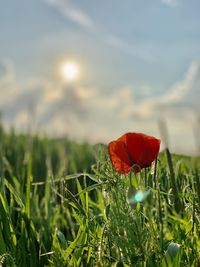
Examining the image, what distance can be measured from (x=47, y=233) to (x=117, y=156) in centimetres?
59

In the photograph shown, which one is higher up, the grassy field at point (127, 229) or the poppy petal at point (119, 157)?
the poppy petal at point (119, 157)

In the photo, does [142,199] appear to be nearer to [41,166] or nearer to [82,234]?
[82,234]

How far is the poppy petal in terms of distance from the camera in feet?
4.33

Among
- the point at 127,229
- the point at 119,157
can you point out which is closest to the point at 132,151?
the point at 119,157

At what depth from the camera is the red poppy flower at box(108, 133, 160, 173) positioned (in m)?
1.32

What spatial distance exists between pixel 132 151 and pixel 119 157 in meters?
0.05

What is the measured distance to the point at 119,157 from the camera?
1317mm

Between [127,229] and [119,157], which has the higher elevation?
[119,157]

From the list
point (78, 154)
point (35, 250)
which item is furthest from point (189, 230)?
point (78, 154)

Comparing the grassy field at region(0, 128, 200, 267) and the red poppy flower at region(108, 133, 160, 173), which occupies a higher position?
the red poppy flower at region(108, 133, 160, 173)

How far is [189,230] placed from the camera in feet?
4.43

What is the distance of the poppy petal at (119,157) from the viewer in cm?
132

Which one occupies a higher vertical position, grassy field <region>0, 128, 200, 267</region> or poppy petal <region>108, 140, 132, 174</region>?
poppy petal <region>108, 140, 132, 174</region>

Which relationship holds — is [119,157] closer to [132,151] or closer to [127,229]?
[132,151]
